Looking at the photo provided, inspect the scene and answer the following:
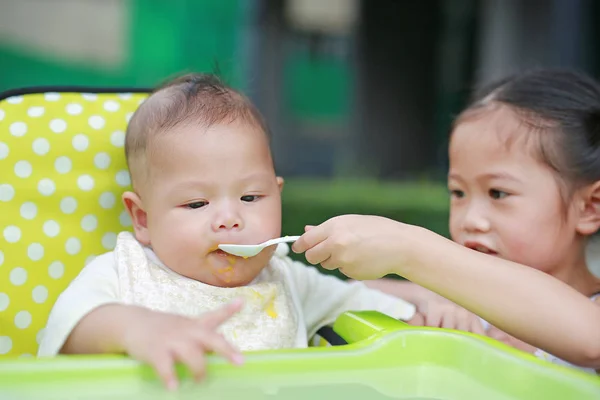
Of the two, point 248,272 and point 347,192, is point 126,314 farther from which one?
point 347,192

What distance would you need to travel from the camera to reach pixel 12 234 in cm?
135

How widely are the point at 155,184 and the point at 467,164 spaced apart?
1.92ft

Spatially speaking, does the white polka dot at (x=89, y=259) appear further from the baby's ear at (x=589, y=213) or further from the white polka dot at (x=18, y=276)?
the baby's ear at (x=589, y=213)

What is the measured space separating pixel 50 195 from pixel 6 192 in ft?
0.25

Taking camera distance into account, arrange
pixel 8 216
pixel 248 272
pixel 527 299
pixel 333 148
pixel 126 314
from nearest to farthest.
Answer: pixel 126 314 → pixel 527 299 → pixel 248 272 → pixel 8 216 → pixel 333 148

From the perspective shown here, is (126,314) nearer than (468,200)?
Yes

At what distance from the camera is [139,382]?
87 centimetres

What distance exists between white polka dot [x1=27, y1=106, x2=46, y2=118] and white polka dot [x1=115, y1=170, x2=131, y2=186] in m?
0.19

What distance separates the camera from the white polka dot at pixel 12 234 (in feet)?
4.42

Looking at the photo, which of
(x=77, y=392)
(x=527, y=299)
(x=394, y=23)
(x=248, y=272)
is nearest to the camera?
(x=77, y=392)

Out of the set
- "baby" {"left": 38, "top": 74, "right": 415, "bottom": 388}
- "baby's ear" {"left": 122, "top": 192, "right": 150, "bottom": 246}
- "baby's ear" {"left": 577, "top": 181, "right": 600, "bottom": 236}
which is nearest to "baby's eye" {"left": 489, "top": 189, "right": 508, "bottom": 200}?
"baby's ear" {"left": 577, "top": 181, "right": 600, "bottom": 236}

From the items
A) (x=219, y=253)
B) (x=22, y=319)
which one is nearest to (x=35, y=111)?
(x=22, y=319)

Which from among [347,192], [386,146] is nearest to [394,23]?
[386,146]

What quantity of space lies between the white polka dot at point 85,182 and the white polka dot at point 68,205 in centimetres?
3
